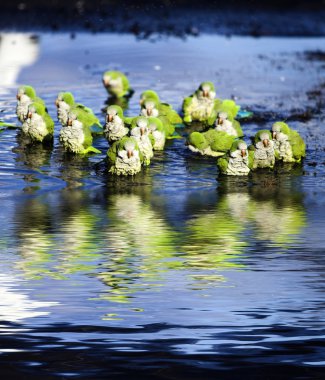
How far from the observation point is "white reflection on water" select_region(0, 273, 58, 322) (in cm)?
1089

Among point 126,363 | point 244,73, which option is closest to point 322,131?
point 244,73

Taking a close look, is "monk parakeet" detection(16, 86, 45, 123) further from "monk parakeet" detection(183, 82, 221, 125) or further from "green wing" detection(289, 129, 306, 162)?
"green wing" detection(289, 129, 306, 162)

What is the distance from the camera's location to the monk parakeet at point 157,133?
61.1 ft

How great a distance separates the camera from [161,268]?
12250 mm

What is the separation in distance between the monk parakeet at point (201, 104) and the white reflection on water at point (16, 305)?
10.5 m

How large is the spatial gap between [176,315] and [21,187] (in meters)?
5.72

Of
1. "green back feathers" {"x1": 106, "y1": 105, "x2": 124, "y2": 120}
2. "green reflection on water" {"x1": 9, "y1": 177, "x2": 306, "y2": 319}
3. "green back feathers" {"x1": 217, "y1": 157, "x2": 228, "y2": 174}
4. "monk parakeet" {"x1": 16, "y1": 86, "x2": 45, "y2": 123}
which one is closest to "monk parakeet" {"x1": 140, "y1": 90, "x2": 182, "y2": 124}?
"green back feathers" {"x1": 106, "y1": 105, "x2": 124, "y2": 120}

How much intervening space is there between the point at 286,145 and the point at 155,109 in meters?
3.00

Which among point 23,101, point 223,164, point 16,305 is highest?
point 23,101

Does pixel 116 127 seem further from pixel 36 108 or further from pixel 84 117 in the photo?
pixel 36 108

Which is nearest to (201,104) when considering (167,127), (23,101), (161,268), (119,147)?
(167,127)

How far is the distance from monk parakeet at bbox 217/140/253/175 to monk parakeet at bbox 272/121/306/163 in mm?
1068

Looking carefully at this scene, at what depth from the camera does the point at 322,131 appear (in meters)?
20.8

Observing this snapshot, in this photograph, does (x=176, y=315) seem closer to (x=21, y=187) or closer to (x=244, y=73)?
(x=21, y=187)
